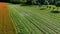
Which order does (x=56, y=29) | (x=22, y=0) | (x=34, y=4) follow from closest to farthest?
(x=56, y=29), (x=34, y=4), (x=22, y=0)

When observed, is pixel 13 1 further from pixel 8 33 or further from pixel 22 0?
pixel 8 33

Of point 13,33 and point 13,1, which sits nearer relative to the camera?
point 13,33

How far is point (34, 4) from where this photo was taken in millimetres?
43938

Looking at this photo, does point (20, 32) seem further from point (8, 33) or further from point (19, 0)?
point (19, 0)

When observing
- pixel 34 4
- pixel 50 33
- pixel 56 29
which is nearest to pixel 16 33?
pixel 50 33

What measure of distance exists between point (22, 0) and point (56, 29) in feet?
125

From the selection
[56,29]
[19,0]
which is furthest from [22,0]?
[56,29]

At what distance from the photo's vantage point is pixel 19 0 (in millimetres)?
54469

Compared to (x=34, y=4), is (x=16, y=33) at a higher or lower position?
higher

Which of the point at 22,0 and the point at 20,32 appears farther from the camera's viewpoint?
the point at 22,0

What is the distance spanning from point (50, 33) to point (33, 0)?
96.0ft

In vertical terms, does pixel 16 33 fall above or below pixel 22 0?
above

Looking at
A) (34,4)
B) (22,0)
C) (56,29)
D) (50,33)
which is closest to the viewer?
(50,33)

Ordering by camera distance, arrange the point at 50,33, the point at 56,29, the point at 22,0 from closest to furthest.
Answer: the point at 50,33 < the point at 56,29 < the point at 22,0
